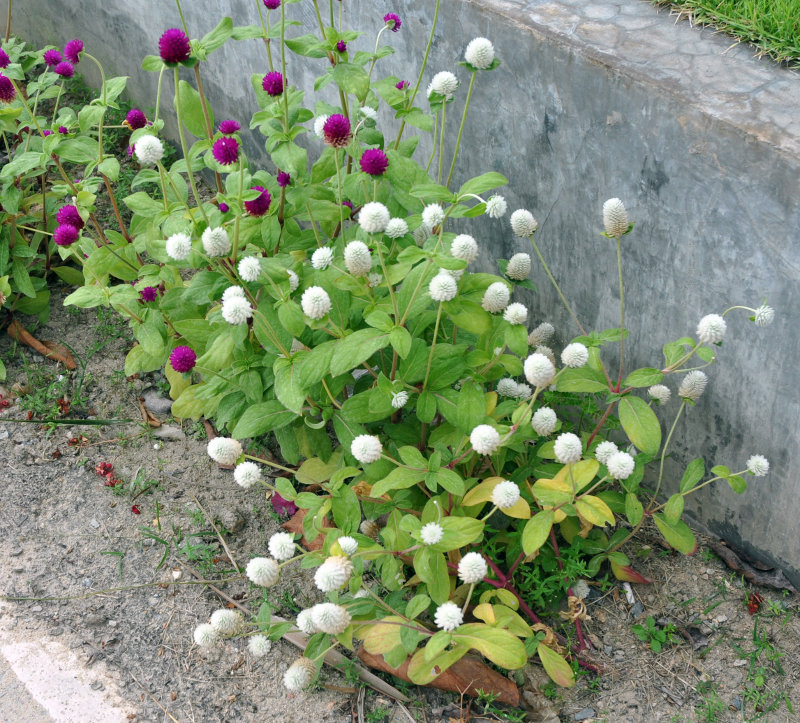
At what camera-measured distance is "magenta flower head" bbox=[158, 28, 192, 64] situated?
7.46 ft

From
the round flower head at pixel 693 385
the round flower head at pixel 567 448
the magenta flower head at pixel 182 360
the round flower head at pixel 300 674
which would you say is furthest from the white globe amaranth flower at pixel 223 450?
the round flower head at pixel 693 385

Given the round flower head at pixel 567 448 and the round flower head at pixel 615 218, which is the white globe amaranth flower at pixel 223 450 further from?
the round flower head at pixel 615 218

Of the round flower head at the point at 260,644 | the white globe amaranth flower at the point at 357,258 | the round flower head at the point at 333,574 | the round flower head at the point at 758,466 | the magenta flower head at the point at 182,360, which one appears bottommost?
the round flower head at the point at 260,644

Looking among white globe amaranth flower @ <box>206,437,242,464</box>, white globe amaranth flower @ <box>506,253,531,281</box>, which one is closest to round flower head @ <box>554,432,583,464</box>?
white globe amaranth flower @ <box>506,253,531,281</box>

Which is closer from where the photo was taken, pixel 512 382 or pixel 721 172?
pixel 721 172

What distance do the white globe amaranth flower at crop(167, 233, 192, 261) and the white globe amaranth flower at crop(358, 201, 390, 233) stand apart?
0.60 metres

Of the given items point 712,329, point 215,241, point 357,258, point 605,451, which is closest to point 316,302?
point 357,258

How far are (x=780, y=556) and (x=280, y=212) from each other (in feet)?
6.67

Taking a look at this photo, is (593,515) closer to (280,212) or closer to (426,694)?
(426,694)

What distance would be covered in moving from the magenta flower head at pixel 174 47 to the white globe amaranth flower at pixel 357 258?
2.40 ft

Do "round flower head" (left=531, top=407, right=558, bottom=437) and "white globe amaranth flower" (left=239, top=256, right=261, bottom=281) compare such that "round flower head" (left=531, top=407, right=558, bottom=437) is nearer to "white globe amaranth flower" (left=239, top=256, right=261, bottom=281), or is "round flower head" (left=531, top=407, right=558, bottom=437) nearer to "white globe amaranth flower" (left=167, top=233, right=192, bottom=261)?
"white globe amaranth flower" (left=239, top=256, right=261, bottom=281)

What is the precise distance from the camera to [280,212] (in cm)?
269

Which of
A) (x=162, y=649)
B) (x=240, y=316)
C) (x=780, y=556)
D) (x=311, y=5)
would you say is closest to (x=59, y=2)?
(x=311, y=5)

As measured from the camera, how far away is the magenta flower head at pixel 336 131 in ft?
7.58
